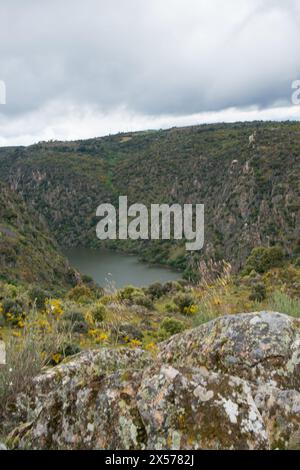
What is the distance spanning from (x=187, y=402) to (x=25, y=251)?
36786 mm

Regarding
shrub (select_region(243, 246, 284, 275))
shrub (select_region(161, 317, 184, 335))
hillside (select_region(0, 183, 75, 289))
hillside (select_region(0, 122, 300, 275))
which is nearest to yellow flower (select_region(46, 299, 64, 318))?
shrub (select_region(161, 317, 184, 335))

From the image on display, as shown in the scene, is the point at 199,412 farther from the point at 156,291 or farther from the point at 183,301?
the point at 156,291

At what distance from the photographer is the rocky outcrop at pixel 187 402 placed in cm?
295

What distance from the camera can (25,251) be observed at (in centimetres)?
3806

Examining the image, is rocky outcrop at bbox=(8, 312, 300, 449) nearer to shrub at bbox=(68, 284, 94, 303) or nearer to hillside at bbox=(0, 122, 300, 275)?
shrub at bbox=(68, 284, 94, 303)

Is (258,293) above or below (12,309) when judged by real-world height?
below

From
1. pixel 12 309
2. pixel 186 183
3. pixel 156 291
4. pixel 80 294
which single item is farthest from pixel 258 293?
pixel 186 183

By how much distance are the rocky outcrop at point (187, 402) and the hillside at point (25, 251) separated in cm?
2731

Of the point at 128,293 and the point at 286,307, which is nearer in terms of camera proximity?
the point at 286,307

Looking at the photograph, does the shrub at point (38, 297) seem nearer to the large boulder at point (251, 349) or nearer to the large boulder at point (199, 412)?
the large boulder at point (251, 349)

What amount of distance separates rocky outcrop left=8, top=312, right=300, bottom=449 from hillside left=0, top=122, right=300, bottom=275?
1892 inches

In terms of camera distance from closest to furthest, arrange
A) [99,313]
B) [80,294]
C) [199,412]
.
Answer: [199,412]
[99,313]
[80,294]

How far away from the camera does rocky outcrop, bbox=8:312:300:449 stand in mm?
2949

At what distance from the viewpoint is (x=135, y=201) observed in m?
108
